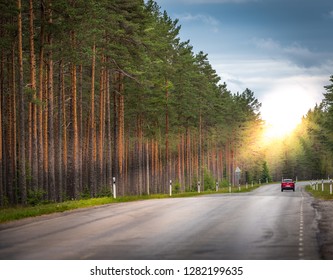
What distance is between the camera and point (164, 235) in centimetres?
1753

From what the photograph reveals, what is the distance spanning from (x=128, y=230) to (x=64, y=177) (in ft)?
113

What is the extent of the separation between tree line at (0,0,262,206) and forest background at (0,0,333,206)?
0.13m

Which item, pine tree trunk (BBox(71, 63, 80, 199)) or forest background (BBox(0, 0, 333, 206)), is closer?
forest background (BBox(0, 0, 333, 206))

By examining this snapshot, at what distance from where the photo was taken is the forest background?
38.8 meters

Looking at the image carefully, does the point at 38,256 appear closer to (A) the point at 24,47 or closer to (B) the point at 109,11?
(A) the point at 24,47

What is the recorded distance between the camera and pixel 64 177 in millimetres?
52375

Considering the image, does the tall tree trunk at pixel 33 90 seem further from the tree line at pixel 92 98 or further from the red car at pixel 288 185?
the red car at pixel 288 185

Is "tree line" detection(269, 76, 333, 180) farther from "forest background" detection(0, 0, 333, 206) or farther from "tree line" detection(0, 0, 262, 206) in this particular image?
"tree line" detection(0, 0, 262, 206)

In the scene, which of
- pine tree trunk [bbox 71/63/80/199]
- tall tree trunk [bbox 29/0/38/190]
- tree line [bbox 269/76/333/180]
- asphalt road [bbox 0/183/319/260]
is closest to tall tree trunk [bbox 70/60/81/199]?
pine tree trunk [bbox 71/63/80/199]

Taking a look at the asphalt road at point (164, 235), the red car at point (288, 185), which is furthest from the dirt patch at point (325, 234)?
the red car at point (288, 185)

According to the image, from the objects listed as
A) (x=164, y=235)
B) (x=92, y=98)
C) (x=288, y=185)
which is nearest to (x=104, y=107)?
(x=92, y=98)

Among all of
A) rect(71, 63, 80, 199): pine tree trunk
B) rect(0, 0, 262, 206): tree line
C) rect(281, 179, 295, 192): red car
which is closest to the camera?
rect(0, 0, 262, 206): tree line

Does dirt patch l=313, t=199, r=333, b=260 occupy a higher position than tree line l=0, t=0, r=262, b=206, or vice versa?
tree line l=0, t=0, r=262, b=206
